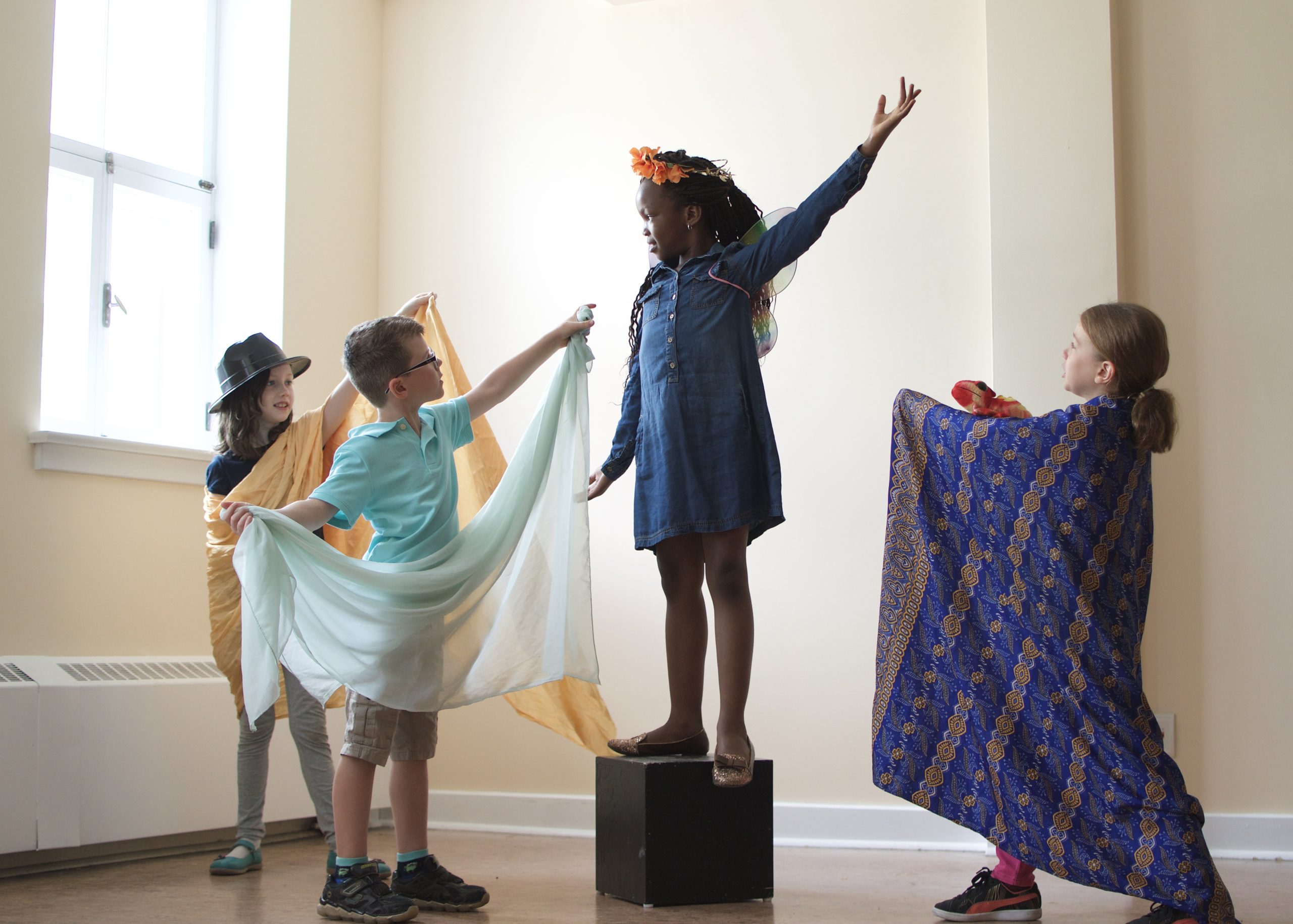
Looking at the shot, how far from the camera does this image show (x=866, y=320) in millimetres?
3531

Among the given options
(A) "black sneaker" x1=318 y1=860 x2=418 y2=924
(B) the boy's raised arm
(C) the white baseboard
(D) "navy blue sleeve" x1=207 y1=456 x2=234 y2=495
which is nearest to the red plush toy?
(B) the boy's raised arm

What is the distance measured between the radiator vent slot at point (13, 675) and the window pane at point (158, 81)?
1.71 meters

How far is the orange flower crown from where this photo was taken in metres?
2.46

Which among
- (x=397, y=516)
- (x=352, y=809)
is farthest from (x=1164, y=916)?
(x=397, y=516)

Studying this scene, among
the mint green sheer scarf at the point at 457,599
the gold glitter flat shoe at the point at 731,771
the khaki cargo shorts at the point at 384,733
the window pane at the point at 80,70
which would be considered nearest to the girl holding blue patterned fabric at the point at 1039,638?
the gold glitter flat shoe at the point at 731,771

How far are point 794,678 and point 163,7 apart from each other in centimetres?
311

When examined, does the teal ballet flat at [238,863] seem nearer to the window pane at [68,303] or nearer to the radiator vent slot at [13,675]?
the radiator vent slot at [13,675]

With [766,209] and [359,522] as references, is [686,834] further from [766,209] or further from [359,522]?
[766,209]

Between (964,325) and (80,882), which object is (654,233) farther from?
(80,882)

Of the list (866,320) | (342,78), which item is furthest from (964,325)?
(342,78)

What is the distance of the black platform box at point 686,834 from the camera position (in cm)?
233

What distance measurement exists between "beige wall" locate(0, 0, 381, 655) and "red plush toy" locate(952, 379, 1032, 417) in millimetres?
2344

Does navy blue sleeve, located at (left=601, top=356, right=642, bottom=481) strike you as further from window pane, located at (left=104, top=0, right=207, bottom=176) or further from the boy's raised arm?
window pane, located at (left=104, top=0, right=207, bottom=176)

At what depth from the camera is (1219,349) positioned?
325 centimetres
